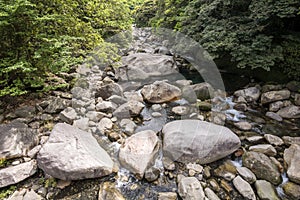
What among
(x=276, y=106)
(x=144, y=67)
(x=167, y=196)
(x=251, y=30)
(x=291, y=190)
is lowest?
(x=291, y=190)

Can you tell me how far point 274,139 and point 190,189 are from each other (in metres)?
1.87

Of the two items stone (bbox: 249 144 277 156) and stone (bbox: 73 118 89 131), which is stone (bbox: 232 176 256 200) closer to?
stone (bbox: 249 144 277 156)

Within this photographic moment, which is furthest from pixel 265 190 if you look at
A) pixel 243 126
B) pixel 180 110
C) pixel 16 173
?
pixel 16 173

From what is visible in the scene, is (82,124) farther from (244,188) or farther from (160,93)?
(244,188)

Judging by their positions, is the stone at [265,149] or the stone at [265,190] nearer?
the stone at [265,190]

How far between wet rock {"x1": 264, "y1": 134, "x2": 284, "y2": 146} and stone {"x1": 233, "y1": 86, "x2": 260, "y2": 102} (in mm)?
1354

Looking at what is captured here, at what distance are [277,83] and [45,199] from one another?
16.3 ft

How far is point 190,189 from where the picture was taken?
2184 millimetres

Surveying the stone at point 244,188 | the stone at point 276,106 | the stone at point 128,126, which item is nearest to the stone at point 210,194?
the stone at point 244,188

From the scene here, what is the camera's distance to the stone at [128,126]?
3.22 metres

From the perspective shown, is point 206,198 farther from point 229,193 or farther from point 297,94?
point 297,94

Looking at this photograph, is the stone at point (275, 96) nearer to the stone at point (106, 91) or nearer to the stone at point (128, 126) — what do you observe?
the stone at point (128, 126)

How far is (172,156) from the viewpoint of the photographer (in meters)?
2.70

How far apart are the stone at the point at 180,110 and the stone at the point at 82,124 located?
1.80m
